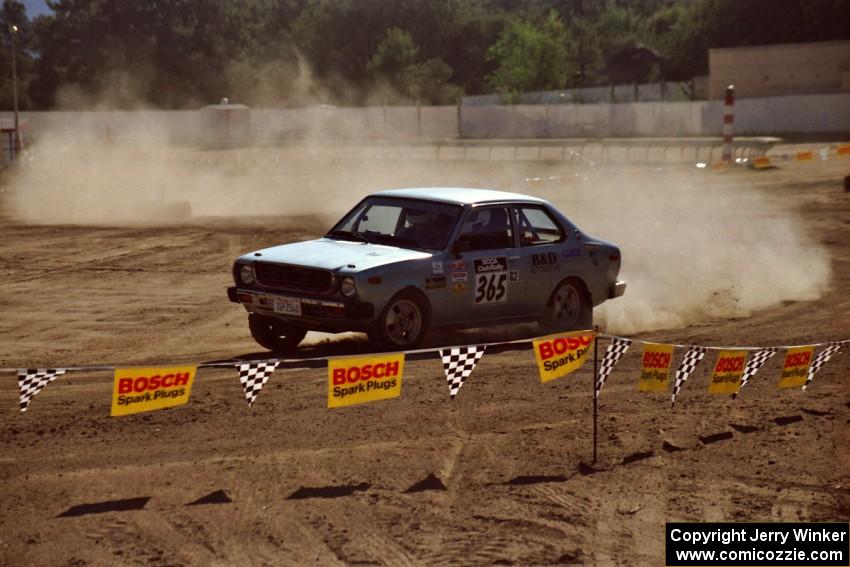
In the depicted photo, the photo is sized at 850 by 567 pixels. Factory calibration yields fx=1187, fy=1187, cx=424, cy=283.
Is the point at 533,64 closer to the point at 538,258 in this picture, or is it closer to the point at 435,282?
the point at 538,258

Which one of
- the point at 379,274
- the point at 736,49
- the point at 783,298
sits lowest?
the point at 783,298

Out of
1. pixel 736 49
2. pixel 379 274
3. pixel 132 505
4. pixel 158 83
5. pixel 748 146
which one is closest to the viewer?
pixel 132 505

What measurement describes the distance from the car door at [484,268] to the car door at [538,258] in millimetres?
109

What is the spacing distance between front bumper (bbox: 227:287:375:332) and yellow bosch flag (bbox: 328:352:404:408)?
226 centimetres

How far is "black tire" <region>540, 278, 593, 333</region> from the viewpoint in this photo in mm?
11891

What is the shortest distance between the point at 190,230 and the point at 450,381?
17322mm

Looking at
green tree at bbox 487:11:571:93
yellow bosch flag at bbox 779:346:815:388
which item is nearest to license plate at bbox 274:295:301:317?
yellow bosch flag at bbox 779:346:815:388

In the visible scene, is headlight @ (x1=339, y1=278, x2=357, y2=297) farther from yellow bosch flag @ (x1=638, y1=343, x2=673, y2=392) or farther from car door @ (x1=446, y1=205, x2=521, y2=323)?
yellow bosch flag @ (x1=638, y1=343, x2=673, y2=392)

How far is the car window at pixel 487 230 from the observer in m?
11.1

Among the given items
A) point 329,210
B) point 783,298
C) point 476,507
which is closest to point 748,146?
point 329,210

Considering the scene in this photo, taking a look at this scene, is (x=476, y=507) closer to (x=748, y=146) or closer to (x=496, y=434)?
(x=496, y=434)

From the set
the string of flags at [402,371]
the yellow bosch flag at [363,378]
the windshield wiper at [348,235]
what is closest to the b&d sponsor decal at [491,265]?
the windshield wiper at [348,235]

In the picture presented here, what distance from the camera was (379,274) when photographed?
10156 millimetres

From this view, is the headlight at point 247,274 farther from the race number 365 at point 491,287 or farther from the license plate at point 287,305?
the race number 365 at point 491,287
